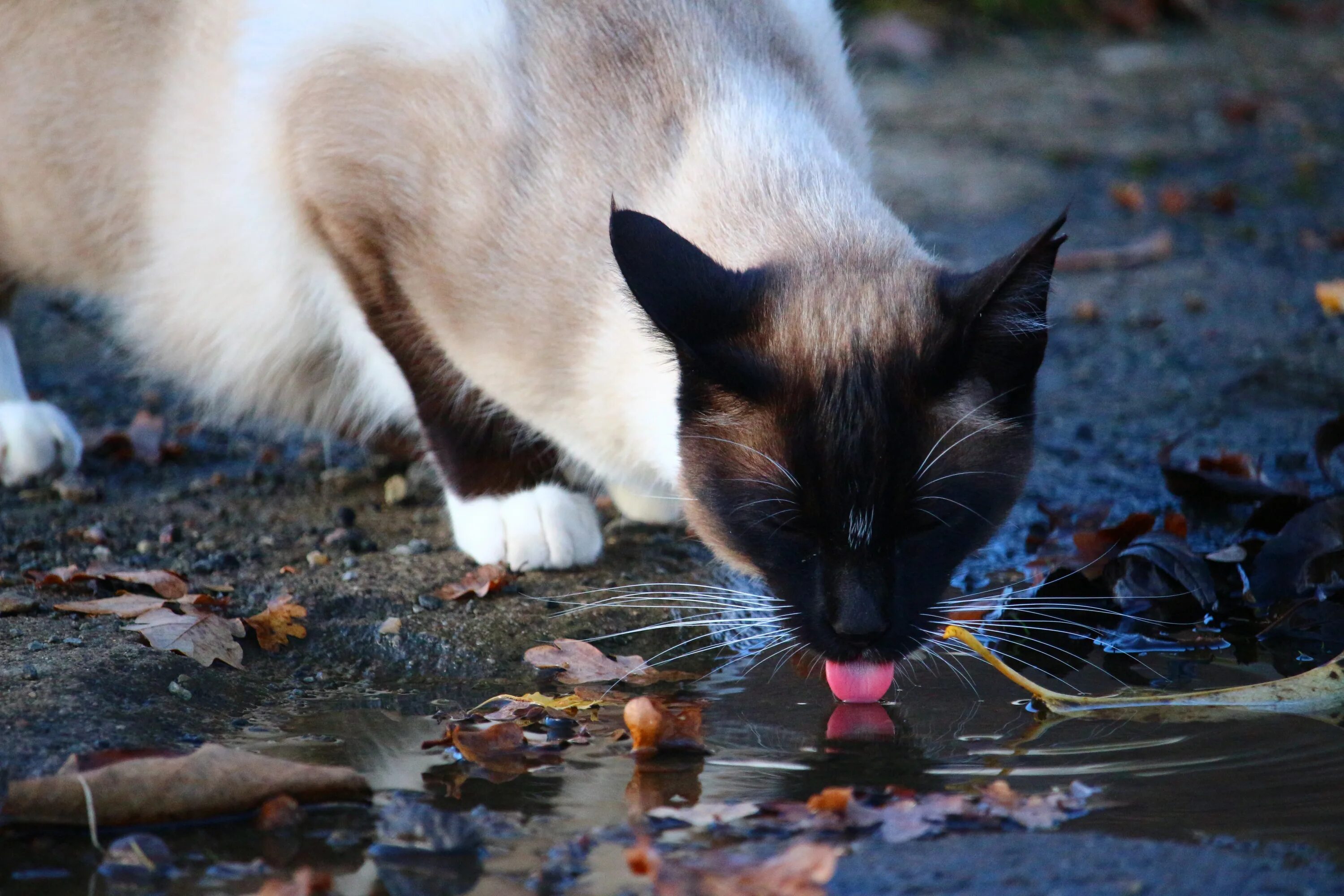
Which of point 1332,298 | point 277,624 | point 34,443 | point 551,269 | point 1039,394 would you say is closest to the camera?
point 277,624

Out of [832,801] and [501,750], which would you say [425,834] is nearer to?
[501,750]

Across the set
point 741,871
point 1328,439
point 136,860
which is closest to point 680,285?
point 741,871

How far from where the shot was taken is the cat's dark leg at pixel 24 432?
12.4 feet

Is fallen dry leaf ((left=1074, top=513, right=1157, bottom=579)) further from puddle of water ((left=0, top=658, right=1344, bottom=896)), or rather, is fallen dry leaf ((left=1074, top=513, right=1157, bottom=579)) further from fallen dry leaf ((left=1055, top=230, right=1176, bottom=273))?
fallen dry leaf ((left=1055, top=230, right=1176, bottom=273))

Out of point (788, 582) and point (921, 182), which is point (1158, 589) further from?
point (921, 182)

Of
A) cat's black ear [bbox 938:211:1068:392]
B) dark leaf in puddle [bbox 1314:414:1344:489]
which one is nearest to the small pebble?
cat's black ear [bbox 938:211:1068:392]

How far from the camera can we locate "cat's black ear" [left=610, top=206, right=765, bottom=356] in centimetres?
234

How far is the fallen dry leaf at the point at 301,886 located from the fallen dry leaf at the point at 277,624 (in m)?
0.97

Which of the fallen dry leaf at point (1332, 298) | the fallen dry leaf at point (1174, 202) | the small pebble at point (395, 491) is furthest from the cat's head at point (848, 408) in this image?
the fallen dry leaf at point (1174, 202)

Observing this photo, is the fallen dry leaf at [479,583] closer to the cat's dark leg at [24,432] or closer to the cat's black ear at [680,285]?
the cat's black ear at [680,285]

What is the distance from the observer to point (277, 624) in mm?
2797

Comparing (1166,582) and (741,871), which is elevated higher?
(1166,582)

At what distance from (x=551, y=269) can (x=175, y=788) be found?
134 cm

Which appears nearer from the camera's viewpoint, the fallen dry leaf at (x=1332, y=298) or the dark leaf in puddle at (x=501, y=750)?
the dark leaf in puddle at (x=501, y=750)
